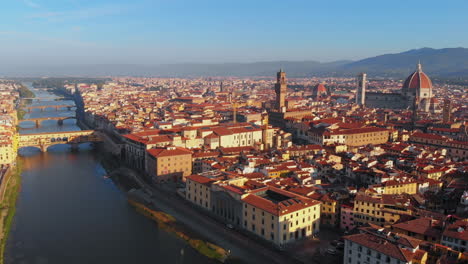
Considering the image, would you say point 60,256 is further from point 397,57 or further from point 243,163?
point 397,57

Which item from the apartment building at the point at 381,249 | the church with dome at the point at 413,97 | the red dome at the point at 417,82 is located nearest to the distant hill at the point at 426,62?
the church with dome at the point at 413,97

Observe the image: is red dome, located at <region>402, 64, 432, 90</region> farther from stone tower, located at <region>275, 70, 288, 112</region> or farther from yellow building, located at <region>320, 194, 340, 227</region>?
yellow building, located at <region>320, 194, 340, 227</region>

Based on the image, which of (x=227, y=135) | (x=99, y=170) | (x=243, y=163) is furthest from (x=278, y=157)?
(x=99, y=170)

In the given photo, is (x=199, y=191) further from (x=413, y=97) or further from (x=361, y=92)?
(x=361, y=92)

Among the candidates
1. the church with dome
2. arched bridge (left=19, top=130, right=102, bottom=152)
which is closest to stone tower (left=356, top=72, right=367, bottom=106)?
the church with dome

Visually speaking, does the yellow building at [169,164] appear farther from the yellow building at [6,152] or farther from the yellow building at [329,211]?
the yellow building at [6,152]
